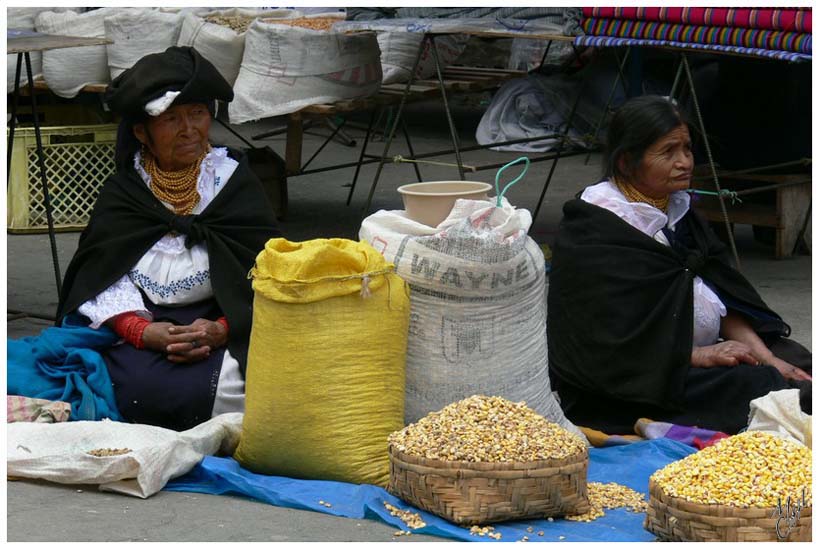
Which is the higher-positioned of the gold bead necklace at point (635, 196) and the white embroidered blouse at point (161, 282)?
the gold bead necklace at point (635, 196)

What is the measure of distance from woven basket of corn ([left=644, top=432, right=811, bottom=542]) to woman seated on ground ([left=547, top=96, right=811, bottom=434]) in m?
0.92

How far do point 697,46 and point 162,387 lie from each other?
2.84 m

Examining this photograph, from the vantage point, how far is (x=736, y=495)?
3.03 m

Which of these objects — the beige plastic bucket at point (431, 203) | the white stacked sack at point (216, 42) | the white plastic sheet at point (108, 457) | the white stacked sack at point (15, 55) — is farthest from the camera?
the white stacked sack at point (15, 55)

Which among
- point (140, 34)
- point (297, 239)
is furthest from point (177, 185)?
point (140, 34)

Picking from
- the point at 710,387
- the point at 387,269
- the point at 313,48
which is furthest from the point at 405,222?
the point at 313,48

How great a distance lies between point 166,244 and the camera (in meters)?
4.23

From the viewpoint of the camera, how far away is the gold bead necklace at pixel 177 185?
4242mm

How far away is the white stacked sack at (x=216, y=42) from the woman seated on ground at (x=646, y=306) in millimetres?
3330

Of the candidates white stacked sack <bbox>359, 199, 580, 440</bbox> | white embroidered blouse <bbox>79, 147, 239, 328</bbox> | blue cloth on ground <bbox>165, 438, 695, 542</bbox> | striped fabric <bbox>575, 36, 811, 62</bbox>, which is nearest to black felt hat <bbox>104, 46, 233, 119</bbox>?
white embroidered blouse <bbox>79, 147, 239, 328</bbox>

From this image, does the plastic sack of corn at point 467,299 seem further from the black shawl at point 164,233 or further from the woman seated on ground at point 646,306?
the black shawl at point 164,233
